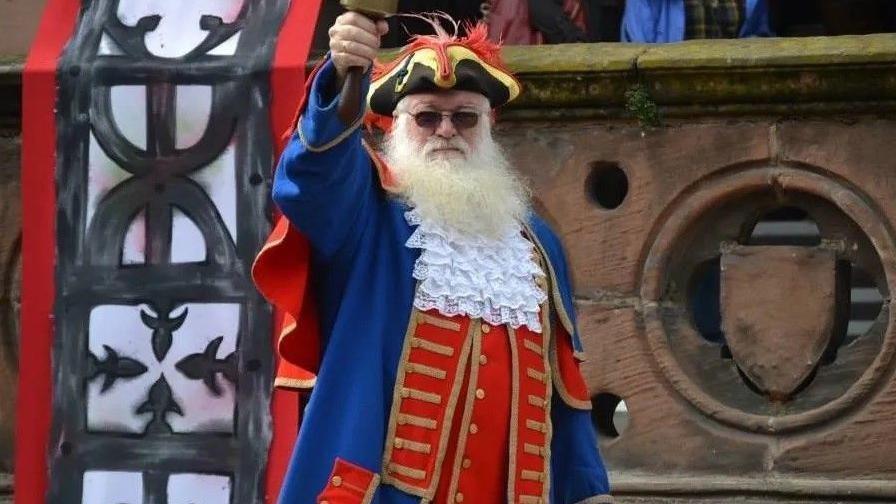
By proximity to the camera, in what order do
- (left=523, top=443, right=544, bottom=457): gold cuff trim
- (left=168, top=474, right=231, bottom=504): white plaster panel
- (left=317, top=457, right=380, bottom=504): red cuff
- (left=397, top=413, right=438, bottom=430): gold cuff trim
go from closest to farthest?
(left=317, top=457, right=380, bottom=504): red cuff, (left=397, top=413, right=438, bottom=430): gold cuff trim, (left=523, top=443, right=544, bottom=457): gold cuff trim, (left=168, top=474, right=231, bottom=504): white plaster panel

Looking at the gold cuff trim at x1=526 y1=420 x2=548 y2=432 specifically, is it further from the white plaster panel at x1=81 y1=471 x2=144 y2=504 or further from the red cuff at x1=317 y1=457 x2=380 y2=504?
the white plaster panel at x1=81 y1=471 x2=144 y2=504

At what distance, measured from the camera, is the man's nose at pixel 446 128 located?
4730 mm

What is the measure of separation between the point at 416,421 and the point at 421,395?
0.05m

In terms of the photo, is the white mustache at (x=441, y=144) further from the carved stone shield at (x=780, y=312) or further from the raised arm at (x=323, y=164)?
the carved stone shield at (x=780, y=312)

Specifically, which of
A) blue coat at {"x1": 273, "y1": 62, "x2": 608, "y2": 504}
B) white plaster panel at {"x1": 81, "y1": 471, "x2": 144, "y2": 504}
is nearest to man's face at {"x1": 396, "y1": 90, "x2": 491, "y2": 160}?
blue coat at {"x1": 273, "y1": 62, "x2": 608, "y2": 504}

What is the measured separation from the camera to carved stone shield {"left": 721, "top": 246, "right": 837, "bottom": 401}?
5895mm

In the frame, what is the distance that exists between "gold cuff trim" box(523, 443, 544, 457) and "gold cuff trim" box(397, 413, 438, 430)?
0.21m

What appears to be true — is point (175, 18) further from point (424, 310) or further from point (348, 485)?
point (348, 485)

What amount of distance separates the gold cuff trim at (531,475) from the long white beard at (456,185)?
50 cm

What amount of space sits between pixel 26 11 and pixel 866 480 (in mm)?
2765

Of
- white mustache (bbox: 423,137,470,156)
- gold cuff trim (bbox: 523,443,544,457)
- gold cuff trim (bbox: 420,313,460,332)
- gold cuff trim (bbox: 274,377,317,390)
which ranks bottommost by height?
gold cuff trim (bbox: 523,443,544,457)

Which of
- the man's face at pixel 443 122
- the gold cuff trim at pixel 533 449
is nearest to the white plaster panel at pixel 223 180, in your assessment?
the man's face at pixel 443 122

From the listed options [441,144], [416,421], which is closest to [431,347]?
[416,421]

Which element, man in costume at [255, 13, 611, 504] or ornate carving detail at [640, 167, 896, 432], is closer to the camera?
man in costume at [255, 13, 611, 504]
